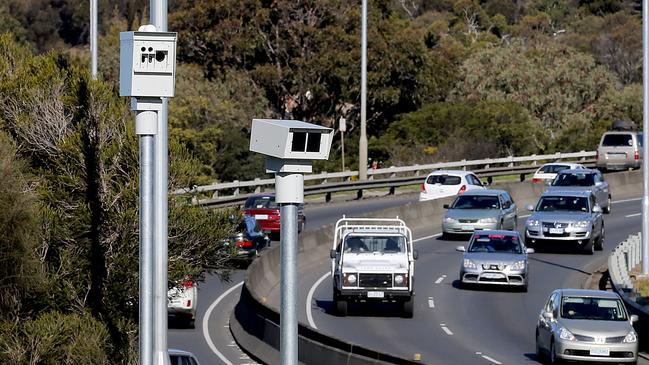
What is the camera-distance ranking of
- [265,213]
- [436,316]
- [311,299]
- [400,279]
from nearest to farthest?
[400,279]
[436,316]
[311,299]
[265,213]

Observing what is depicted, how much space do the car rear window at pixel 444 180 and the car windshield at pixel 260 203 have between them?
1040 cm

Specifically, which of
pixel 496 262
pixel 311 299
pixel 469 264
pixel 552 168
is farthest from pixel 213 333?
pixel 552 168

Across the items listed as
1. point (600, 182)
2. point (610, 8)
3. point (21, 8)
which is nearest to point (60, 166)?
point (600, 182)

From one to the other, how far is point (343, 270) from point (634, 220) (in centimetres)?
2234

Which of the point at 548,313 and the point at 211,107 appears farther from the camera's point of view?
the point at 211,107

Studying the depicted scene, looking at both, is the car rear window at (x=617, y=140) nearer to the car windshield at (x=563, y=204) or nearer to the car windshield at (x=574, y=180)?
the car windshield at (x=574, y=180)

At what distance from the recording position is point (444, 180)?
164 ft

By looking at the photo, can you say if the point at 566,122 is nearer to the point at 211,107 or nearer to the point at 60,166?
the point at 211,107

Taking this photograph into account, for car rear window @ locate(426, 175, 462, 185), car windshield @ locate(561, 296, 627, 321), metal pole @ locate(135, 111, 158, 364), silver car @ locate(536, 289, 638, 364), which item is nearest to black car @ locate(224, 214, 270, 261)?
silver car @ locate(536, 289, 638, 364)

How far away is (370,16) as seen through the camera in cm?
7306

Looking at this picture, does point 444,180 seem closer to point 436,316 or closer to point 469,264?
point 469,264

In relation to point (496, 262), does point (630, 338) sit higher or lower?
lower

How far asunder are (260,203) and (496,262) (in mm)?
9608

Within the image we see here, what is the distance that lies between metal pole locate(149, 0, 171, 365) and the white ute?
1627 centimetres
